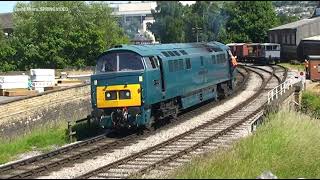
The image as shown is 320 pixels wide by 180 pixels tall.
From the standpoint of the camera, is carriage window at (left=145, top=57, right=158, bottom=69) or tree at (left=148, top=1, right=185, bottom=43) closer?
carriage window at (left=145, top=57, right=158, bottom=69)

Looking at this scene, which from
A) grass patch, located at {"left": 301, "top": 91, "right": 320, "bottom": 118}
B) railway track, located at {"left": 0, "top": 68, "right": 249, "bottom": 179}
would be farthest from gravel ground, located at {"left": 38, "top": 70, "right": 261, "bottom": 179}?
grass patch, located at {"left": 301, "top": 91, "right": 320, "bottom": 118}

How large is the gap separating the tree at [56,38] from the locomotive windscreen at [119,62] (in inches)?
1428

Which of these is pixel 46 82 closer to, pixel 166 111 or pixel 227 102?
pixel 227 102

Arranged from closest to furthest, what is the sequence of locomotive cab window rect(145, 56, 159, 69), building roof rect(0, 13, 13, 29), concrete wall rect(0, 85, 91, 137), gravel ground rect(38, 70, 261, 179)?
gravel ground rect(38, 70, 261, 179), locomotive cab window rect(145, 56, 159, 69), concrete wall rect(0, 85, 91, 137), building roof rect(0, 13, 13, 29)

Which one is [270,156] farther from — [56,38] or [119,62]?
[56,38]

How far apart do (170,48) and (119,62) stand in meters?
3.44

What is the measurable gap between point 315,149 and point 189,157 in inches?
141

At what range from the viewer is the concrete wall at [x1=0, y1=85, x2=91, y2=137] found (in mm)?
24250

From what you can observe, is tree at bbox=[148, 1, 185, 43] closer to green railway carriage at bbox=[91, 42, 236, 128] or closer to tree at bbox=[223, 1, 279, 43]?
tree at bbox=[223, 1, 279, 43]

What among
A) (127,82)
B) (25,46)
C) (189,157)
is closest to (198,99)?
(127,82)

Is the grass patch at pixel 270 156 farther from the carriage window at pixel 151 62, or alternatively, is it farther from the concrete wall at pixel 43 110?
the concrete wall at pixel 43 110

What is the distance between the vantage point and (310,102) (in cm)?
3167

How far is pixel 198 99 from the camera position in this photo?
1006 inches

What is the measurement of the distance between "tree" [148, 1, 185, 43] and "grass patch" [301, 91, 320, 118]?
65.3 metres
